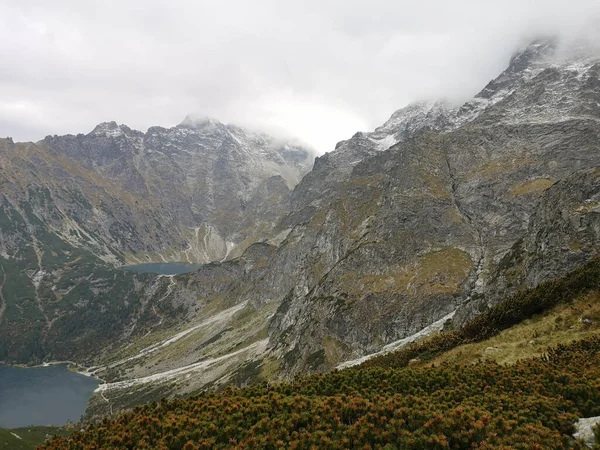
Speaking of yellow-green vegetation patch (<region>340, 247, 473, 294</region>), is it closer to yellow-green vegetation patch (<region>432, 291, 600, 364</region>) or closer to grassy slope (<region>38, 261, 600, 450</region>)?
yellow-green vegetation patch (<region>432, 291, 600, 364</region>)

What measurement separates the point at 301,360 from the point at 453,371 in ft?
347

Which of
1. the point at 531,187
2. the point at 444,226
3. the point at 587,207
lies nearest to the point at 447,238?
the point at 444,226

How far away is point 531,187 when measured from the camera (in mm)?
125875

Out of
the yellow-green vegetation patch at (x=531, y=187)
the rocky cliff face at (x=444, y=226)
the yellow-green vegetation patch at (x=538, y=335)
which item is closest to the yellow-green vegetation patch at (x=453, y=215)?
the rocky cliff face at (x=444, y=226)

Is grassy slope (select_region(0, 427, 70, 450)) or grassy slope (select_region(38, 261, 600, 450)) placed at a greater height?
grassy slope (select_region(38, 261, 600, 450))

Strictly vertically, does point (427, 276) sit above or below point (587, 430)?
below

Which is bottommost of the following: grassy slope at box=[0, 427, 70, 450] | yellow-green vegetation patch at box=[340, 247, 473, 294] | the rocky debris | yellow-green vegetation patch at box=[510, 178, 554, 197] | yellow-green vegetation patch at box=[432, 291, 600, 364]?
grassy slope at box=[0, 427, 70, 450]

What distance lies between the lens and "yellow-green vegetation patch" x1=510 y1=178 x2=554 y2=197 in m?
123

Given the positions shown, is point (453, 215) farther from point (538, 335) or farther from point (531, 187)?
point (538, 335)

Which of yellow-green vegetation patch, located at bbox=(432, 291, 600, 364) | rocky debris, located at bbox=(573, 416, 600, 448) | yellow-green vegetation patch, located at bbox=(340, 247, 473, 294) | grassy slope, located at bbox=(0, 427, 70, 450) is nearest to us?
rocky debris, located at bbox=(573, 416, 600, 448)

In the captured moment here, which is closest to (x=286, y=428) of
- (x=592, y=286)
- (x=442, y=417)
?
(x=442, y=417)

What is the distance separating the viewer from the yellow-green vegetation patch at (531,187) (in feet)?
405

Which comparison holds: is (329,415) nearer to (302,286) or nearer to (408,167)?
(408,167)

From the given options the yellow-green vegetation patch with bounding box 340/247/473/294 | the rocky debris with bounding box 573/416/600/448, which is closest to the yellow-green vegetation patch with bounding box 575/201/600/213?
the yellow-green vegetation patch with bounding box 340/247/473/294
